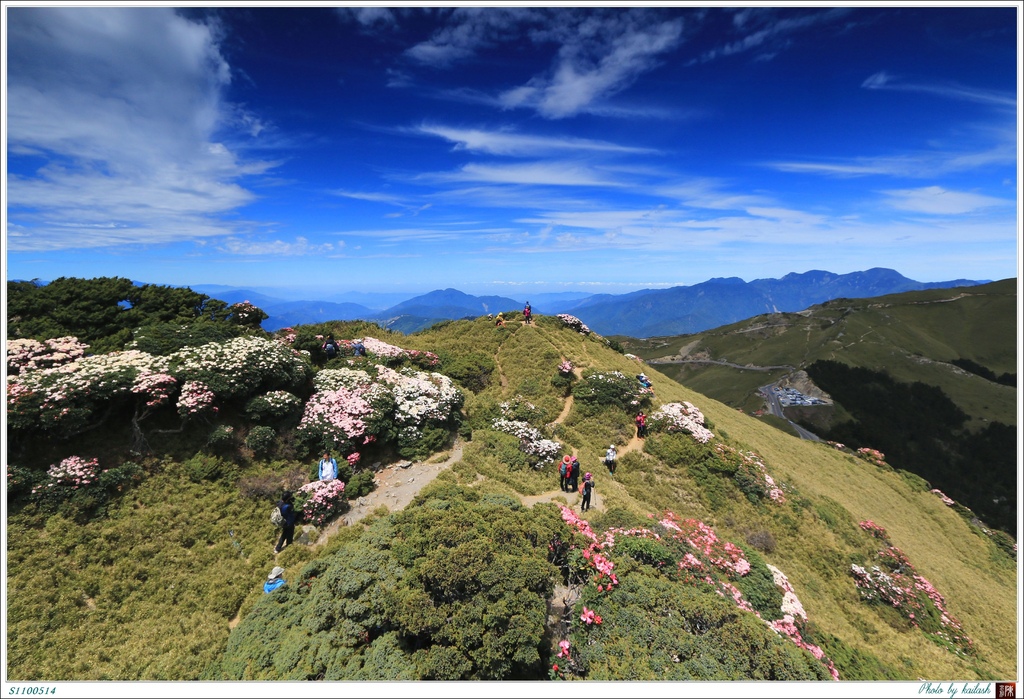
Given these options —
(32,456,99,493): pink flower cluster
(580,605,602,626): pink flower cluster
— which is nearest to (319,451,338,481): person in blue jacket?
(32,456,99,493): pink flower cluster

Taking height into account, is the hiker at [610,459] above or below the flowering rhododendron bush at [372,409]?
below

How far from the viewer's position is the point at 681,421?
24.0m

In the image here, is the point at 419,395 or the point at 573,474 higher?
the point at 419,395

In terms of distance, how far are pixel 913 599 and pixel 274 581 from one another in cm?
2542

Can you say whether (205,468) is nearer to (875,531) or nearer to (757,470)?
(757,470)

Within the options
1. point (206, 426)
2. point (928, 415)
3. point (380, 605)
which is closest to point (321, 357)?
point (206, 426)

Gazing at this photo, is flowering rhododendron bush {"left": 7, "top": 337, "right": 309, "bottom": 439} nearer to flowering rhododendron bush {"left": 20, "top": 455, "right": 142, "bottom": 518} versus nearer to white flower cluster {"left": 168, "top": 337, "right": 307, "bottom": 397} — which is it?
white flower cluster {"left": 168, "top": 337, "right": 307, "bottom": 397}

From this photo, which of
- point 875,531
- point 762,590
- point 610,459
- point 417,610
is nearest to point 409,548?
point 417,610

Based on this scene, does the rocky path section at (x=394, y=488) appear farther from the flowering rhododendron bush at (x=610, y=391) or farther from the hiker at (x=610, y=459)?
the flowering rhododendron bush at (x=610, y=391)

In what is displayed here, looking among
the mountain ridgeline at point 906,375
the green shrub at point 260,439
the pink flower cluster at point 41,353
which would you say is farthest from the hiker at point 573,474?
the mountain ridgeline at point 906,375

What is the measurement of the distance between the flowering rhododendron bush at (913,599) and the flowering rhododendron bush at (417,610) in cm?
1611

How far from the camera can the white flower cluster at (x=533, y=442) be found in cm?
1922

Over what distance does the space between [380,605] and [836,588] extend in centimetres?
1909

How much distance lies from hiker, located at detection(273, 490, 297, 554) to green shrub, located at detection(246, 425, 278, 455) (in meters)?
3.82
